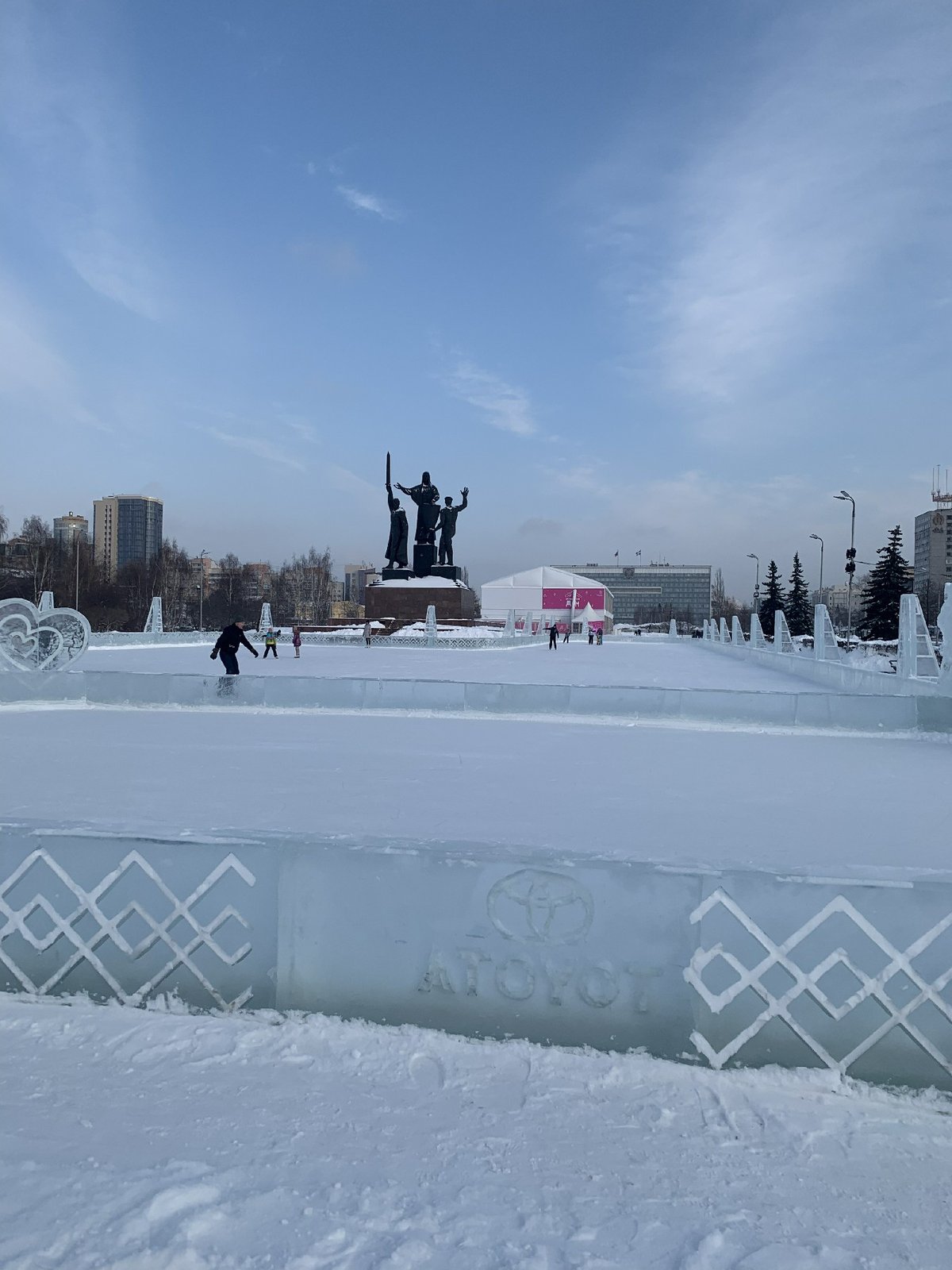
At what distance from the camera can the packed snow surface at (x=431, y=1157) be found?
1.97 metres

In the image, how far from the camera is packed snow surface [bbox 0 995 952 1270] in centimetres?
197

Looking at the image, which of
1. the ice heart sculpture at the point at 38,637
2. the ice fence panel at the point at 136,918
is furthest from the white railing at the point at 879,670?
the ice heart sculpture at the point at 38,637

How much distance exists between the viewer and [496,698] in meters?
11.0

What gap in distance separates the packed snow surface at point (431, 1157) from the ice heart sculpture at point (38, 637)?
1058 cm

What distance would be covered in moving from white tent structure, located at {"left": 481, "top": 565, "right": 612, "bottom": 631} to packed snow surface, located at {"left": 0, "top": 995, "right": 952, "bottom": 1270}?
77.7 metres

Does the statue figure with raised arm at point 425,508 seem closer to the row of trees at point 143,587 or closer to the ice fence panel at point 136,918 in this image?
the row of trees at point 143,587

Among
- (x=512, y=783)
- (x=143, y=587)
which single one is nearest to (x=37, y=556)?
(x=143, y=587)

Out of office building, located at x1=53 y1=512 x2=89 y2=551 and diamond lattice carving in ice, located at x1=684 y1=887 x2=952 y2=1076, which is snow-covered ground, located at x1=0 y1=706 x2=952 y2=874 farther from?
office building, located at x1=53 y1=512 x2=89 y2=551

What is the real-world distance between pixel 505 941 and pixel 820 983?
102 cm

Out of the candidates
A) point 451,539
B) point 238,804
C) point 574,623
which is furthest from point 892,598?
point 238,804

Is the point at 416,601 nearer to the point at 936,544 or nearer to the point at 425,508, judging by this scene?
the point at 425,508

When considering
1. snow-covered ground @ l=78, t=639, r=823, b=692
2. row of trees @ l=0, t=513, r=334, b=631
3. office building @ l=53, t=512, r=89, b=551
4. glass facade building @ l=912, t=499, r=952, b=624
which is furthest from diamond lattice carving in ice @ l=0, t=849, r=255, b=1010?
glass facade building @ l=912, t=499, r=952, b=624

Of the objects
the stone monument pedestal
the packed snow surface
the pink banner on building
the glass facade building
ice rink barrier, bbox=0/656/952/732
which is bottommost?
the packed snow surface

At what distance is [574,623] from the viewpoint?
78.6 meters
